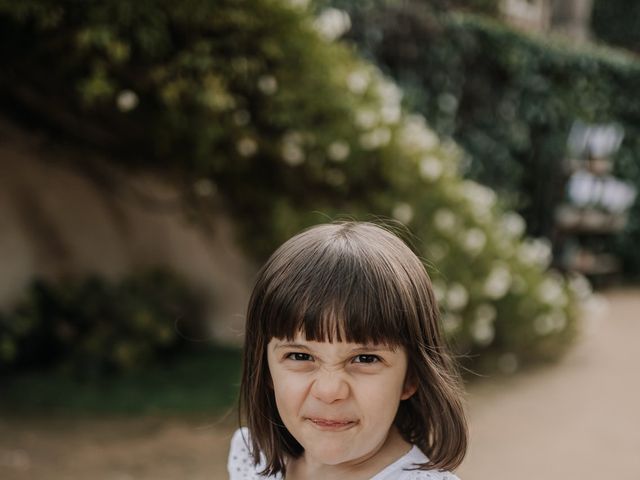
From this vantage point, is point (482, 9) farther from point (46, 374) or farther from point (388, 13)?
point (46, 374)

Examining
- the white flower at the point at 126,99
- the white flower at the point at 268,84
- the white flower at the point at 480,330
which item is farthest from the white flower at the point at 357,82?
the white flower at the point at 480,330

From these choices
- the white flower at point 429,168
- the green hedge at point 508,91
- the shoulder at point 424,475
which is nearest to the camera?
the shoulder at point 424,475

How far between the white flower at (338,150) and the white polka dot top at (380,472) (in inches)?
106

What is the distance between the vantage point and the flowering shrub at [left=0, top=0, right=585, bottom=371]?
390cm

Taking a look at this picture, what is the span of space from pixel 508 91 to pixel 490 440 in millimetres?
4021

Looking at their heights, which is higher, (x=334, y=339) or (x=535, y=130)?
(x=535, y=130)

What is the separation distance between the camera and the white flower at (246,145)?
13.8 ft

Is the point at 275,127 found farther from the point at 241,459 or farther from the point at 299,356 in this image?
the point at 299,356

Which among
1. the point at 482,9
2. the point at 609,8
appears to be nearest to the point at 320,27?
the point at 482,9

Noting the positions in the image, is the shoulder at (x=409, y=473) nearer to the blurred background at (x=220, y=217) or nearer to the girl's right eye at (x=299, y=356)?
the girl's right eye at (x=299, y=356)

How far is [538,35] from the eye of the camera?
305 inches

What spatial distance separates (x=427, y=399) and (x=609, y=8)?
13.1 meters

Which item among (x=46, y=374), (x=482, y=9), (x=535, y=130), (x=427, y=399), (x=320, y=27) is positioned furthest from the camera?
(x=482, y=9)

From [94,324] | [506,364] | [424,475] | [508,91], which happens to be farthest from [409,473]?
[508,91]
